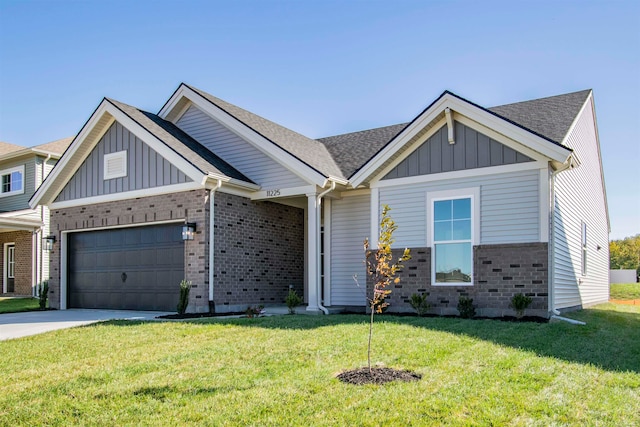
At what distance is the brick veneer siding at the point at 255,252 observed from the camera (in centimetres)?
1384

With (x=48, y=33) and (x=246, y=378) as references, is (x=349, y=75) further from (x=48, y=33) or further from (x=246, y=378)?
(x=246, y=378)

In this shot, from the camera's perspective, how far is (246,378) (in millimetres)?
6398

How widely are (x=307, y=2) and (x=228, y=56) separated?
2431 millimetres

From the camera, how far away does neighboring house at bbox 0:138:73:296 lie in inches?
886

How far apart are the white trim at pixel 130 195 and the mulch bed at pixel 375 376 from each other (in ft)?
26.5

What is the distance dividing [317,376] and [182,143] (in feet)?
32.5

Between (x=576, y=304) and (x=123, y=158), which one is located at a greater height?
(x=123, y=158)

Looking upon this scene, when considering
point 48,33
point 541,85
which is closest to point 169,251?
point 48,33

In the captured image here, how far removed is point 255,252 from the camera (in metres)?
15.0

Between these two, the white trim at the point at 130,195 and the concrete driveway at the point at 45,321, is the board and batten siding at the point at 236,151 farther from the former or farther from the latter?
the concrete driveway at the point at 45,321

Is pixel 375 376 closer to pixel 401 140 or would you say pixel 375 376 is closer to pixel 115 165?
pixel 401 140

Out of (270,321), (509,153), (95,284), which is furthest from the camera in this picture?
(95,284)

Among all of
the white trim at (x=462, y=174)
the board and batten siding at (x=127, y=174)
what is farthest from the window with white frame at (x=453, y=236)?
the board and batten siding at (x=127, y=174)

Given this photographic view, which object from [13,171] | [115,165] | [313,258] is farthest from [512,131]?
[13,171]
